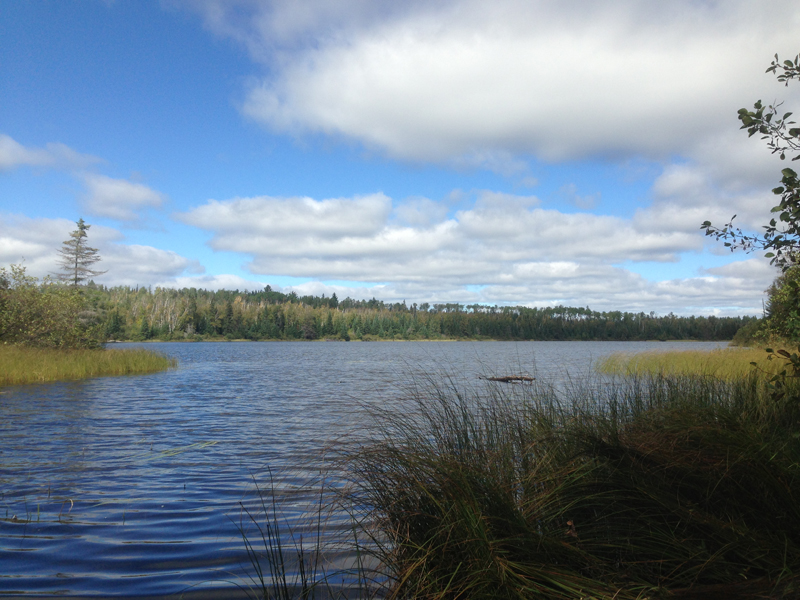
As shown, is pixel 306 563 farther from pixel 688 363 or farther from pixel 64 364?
pixel 64 364

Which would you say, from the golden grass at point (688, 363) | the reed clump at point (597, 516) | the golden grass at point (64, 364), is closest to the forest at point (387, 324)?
the golden grass at point (64, 364)

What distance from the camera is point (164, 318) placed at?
5842 inches

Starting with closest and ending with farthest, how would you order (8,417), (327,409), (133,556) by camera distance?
(133,556), (8,417), (327,409)

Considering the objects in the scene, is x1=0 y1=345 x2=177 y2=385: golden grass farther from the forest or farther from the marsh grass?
the forest

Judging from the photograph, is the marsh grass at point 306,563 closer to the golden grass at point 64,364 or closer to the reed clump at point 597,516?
the reed clump at point 597,516

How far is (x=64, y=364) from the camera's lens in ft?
77.6

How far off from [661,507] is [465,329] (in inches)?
6681

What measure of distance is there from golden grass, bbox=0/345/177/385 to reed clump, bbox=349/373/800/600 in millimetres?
22585

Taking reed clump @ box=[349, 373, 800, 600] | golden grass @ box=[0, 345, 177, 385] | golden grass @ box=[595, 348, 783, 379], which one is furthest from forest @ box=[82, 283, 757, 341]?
reed clump @ box=[349, 373, 800, 600]

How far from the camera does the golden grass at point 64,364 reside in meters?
21.1

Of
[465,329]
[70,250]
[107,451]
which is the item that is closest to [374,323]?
[465,329]

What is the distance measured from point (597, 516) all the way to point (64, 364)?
2629cm

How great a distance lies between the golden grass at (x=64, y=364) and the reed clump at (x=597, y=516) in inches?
889

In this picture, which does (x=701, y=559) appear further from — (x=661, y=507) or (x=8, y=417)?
(x=8, y=417)
